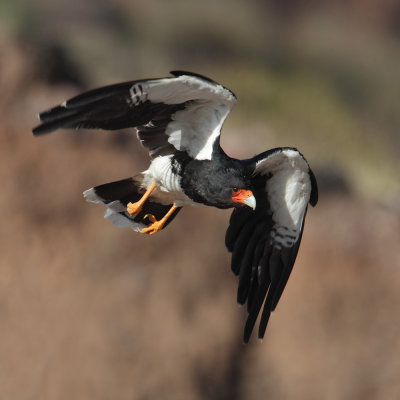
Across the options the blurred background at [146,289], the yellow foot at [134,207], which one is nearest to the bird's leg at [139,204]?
the yellow foot at [134,207]

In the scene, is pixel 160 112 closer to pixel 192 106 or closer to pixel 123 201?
pixel 192 106

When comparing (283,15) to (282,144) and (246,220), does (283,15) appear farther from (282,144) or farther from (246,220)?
(246,220)

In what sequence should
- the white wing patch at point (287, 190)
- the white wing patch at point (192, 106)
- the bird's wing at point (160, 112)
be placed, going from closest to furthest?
1. the bird's wing at point (160, 112)
2. the white wing patch at point (192, 106)
3. the white wing patch at point (287, 190)

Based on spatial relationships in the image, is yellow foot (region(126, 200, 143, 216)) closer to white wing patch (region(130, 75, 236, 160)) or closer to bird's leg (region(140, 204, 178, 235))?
bird's leg (region(140, 204, 178, 235))

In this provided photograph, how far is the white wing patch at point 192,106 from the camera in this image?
6621mm

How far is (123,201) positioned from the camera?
8.05 m

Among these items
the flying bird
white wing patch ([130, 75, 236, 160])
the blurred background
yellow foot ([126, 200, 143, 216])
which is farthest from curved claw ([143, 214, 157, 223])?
the blurred background

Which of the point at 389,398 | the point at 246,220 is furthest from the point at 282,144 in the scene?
the point at 246,220

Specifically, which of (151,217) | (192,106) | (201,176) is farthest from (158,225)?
(192,106)

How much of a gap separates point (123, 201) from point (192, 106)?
139 cm

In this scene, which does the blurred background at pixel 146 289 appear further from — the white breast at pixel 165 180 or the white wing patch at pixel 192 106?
the white wing patch at pixel 192 106

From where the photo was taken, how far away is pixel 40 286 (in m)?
12.6

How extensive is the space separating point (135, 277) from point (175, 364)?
54.6 inches

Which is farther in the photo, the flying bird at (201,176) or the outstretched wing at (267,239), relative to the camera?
the outstretched wing at (267,239)
